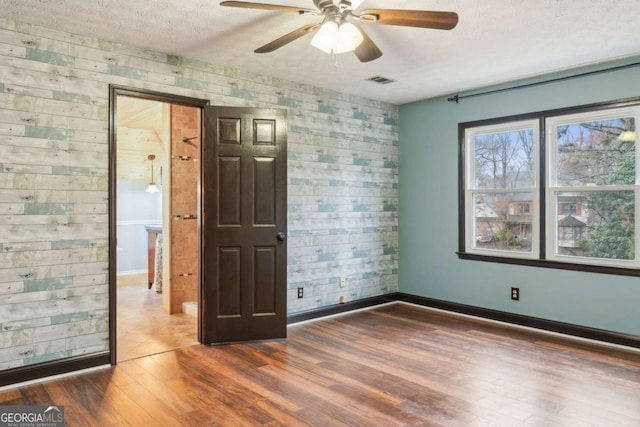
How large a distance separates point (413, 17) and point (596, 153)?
2709 mm

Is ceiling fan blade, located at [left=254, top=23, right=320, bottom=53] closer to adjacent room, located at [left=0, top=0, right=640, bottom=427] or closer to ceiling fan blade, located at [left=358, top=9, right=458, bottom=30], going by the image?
adjacent room, located at [left=0, top=0, right=640, bottom=427]

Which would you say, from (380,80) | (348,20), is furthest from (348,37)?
(380,80)

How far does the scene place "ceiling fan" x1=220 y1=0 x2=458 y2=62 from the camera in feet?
7.64

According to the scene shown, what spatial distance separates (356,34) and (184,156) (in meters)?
3.16

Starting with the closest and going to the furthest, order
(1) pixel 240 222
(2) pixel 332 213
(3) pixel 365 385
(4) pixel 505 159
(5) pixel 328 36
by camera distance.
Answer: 1. (5) pixel 328 36
2. (3) pixel 365 385
3. (1) pixel 240 222
4. (4) pixel 505 159
5. (2) pixel 332 213

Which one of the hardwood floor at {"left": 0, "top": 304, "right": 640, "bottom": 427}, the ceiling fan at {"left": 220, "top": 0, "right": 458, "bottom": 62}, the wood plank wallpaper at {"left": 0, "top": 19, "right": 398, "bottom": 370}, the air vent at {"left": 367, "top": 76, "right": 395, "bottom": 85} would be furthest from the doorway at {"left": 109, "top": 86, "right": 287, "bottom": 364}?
the ceiling fan at {"left": 220, "top": 0, "right": 458, "bottom": 62}

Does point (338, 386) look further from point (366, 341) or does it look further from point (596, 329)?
point (596, 329)

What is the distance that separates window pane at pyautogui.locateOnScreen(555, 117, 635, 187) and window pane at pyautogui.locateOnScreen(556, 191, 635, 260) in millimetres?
135

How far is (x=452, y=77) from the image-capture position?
14.5 ft

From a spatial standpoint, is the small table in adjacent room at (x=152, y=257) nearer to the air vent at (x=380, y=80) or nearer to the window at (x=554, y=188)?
the air vent at (x=380, y=80)

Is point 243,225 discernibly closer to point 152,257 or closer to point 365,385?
point 365,385

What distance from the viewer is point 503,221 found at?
4.76m

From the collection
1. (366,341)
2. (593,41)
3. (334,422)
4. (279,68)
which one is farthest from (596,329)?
(279,68)

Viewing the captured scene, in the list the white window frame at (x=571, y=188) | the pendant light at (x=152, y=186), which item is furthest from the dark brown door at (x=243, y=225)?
the pendant light at (x=152, y=186)
